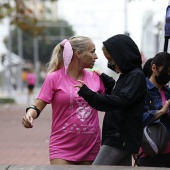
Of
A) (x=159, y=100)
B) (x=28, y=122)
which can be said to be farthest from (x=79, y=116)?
(x=159, y=100)

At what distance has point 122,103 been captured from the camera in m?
3.76

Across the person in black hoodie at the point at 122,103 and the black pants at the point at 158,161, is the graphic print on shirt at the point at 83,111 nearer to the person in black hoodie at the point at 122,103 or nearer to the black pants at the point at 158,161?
the person in black hoodie at the point at 122,103

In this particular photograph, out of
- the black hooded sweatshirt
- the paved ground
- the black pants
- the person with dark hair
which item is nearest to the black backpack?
the person with dark hair

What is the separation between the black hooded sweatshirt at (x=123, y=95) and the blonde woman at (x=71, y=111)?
1.13ft

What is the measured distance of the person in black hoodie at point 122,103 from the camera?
378 centimetres

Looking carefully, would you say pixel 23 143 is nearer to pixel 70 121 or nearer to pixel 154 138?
pixel 70 121

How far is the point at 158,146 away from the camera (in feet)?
13.9

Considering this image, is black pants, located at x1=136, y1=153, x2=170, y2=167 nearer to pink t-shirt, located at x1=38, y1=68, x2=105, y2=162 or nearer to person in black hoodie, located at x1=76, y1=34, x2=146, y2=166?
pink t-shirt, located at x1=38, y1=68, x2=105, y2=162

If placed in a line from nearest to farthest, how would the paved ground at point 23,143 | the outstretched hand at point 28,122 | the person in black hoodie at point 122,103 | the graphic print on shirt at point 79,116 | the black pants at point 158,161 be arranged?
1. the person in black hoodie at point 122,103
2. the outstretched hand at point 28,122
3. the graphic print on shirt at point 79,116
4. the black pants at point 158,161
5. the paved ground at point 23,143

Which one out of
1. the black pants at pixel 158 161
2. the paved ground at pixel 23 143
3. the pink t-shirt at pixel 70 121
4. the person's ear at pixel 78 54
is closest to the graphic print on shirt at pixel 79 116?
the pink t-shirt at pixel 70 121

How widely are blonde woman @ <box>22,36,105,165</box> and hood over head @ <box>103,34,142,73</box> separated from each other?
1.31 feet

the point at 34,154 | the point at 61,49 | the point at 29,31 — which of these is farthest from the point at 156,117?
the point at 29,31

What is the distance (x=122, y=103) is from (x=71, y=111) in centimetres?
58

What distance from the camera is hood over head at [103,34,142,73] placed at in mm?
3846
